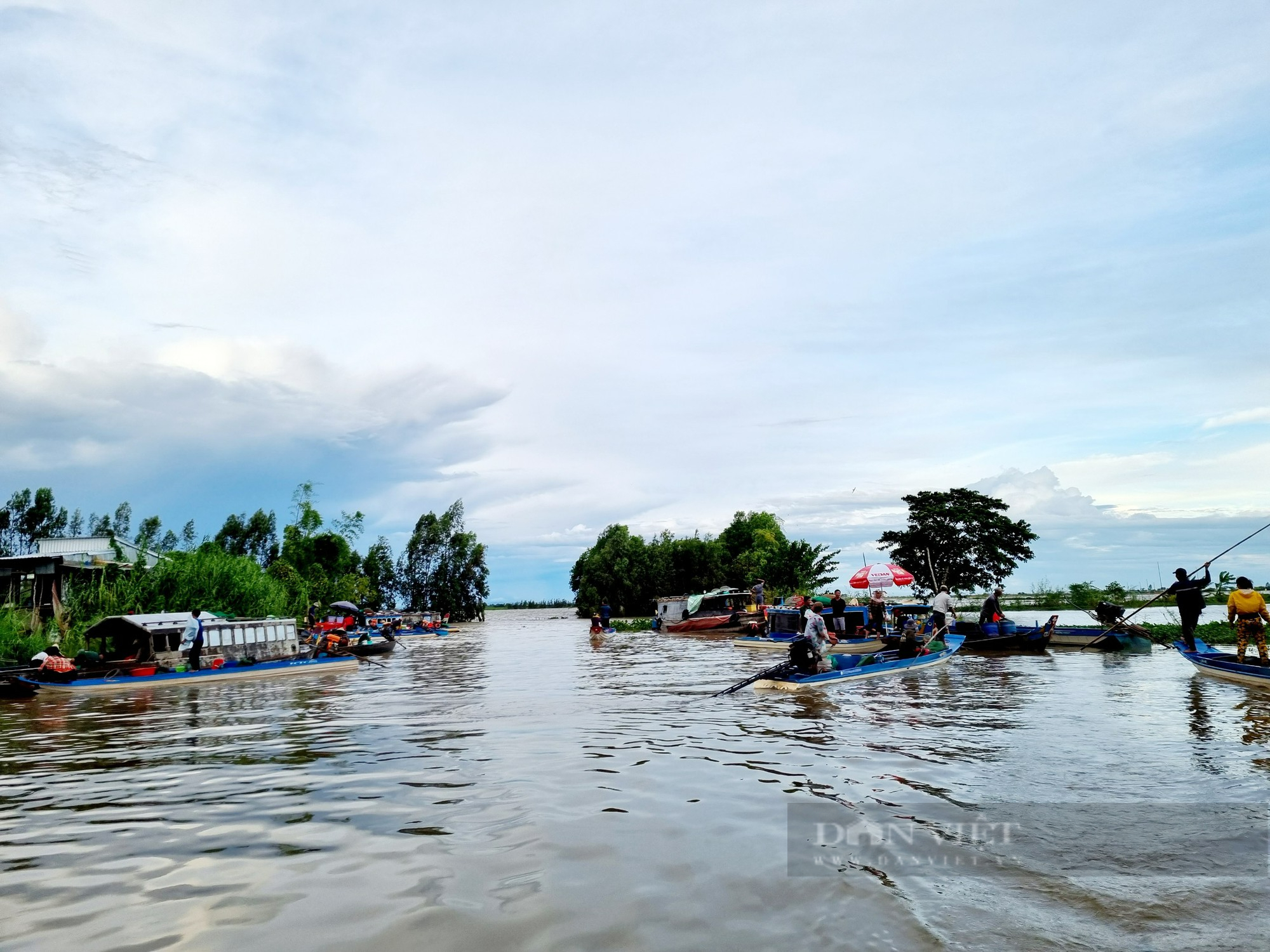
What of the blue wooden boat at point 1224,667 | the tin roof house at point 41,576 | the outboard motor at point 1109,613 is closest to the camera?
the blue wooden boat at point 1224,667

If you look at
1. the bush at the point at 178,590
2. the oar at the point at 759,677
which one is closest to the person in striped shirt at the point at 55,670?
the bush at the point at 178,590

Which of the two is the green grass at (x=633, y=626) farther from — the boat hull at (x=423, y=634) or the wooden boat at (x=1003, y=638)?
the wooden boat at (x=1003, y=638)

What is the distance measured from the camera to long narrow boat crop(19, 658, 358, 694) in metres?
23.2

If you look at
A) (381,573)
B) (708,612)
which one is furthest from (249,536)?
(708,612)

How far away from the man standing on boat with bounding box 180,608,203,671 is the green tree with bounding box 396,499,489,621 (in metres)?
73.6

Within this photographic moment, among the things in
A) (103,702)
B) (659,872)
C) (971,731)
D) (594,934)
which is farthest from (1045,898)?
(103,702)

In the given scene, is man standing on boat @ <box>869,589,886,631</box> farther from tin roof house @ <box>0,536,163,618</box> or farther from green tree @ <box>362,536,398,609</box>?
green tree @ <box>362,536,398,609</box>

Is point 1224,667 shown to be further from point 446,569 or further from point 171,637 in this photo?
point 446,569

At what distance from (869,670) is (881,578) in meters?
16.7

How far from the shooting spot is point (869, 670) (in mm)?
20047

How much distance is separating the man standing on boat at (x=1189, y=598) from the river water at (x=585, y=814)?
10.00 ft

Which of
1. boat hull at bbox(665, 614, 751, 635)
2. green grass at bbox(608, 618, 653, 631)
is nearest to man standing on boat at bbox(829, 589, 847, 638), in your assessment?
boat hull at bbox(665, 614, 751, 635)

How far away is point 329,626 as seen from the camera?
47.5 metres

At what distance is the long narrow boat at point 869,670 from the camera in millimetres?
18266
